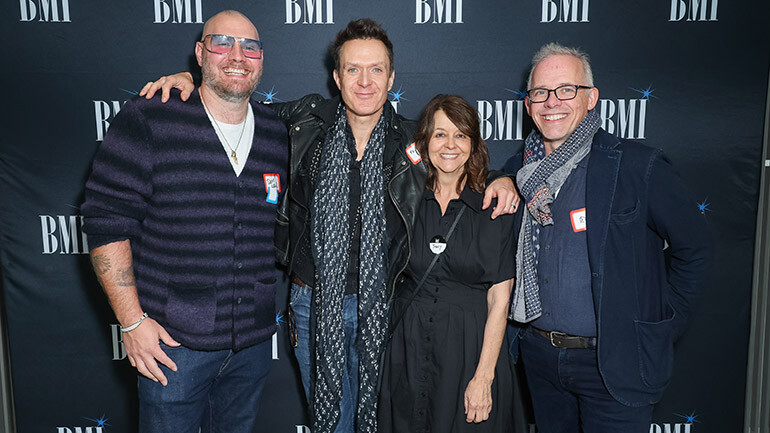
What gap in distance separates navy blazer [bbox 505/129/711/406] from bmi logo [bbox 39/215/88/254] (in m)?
2.54

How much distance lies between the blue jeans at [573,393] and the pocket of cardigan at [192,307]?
3.90ft

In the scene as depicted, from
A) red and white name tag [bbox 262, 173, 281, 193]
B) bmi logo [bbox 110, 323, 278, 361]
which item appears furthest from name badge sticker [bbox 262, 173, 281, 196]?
bmi logo [bbox 110, 323, 278, 361]

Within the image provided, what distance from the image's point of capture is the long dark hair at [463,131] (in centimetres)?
189

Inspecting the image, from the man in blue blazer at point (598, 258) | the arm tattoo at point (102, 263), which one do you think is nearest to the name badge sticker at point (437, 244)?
the man in blue blazer at point (598, 258)

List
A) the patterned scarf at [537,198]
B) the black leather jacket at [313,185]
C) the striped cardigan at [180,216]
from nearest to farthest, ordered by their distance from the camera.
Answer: the striped cardigan at [180,216] < the patterned scarf at [537,198] < the black leather jacket at [313,185]

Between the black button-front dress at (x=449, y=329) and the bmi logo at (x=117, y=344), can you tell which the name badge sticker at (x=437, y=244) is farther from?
the bmi logo at (x=117, y=344)

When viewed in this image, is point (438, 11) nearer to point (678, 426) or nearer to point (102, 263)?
point (102, 263)

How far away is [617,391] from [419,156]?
3.60 ft

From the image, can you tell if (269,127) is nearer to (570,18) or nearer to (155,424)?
(155,424)

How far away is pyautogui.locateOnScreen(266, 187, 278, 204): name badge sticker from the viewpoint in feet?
6.46

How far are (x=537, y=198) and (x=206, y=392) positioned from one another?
145cm

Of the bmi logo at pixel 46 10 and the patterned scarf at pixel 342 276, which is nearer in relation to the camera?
the patterned scarf at pixel 342 276

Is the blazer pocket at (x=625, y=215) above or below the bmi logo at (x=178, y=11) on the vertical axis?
below

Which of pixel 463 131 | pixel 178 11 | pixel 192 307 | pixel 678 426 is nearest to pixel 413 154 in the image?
pixel 463 131
